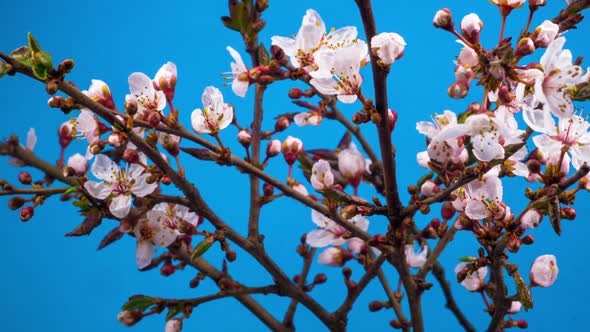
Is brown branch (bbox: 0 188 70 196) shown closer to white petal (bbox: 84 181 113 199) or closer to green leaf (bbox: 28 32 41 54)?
white petal (bbox: 84 181 113 199)

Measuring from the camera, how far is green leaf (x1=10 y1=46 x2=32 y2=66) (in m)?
0.73

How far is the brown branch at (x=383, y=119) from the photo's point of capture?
698 millimetres

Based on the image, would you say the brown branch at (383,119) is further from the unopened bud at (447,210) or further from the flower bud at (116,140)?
the flower bud at (116,140)

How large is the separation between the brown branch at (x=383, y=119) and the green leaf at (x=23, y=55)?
0.39 meters

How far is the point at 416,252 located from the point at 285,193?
1.84 feet

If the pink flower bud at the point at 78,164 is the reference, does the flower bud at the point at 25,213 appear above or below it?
below

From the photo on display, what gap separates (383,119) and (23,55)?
1.44ft

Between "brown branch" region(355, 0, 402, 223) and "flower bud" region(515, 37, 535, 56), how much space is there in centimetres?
15

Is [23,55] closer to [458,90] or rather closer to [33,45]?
[33,45]

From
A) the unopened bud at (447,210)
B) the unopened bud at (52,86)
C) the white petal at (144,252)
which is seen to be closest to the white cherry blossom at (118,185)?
the white petal at (144,252)

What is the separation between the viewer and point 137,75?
3.02 ft

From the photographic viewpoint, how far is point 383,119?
0.74 meters

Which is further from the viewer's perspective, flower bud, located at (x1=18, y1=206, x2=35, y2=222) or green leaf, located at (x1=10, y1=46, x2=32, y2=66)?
flower bud, located at (x1=18, y1=206, x2=35, y2=222)

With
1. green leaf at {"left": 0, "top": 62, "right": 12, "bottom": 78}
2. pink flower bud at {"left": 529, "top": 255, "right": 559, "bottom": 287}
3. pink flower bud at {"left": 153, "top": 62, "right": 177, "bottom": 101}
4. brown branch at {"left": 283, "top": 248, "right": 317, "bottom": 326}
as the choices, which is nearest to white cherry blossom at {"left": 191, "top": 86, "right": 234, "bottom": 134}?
pink flower bud at {"left": 153, "top": 62, "right": 177, "bottom": 101}
